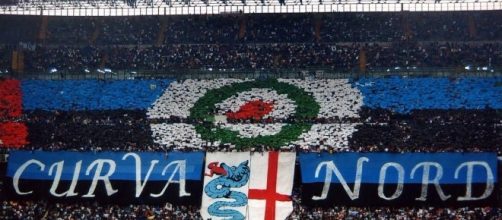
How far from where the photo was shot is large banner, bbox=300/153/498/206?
1398 inches

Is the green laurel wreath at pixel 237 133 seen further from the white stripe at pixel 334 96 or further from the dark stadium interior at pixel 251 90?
the white stripe at pixel 334 96

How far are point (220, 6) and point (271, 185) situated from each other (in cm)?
1991


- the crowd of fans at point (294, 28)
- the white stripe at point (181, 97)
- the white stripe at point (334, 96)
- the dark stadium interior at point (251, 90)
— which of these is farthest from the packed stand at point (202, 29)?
the white stripe at point (334, 96)

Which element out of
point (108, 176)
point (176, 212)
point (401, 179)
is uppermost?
point (401, 179)

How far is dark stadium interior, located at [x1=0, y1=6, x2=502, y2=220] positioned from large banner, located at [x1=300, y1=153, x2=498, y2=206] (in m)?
0.16

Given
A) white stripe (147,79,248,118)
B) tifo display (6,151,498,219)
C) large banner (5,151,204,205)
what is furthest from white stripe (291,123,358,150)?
white stripe (147,79,248,118)

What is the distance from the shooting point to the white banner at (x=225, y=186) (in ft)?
119

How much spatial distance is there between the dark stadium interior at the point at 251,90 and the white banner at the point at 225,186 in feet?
2.35

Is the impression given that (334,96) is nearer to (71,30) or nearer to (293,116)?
(293,116)

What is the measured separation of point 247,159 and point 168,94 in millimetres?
11681

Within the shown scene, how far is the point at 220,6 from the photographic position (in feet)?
174

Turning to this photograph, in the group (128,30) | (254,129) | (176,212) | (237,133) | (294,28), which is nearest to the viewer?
(176,212)

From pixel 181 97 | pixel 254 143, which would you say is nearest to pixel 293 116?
pixel 254 143

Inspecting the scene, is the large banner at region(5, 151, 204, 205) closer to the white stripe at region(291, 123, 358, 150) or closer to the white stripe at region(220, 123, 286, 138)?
the white stripe at region(220, 123, 286, 138)
